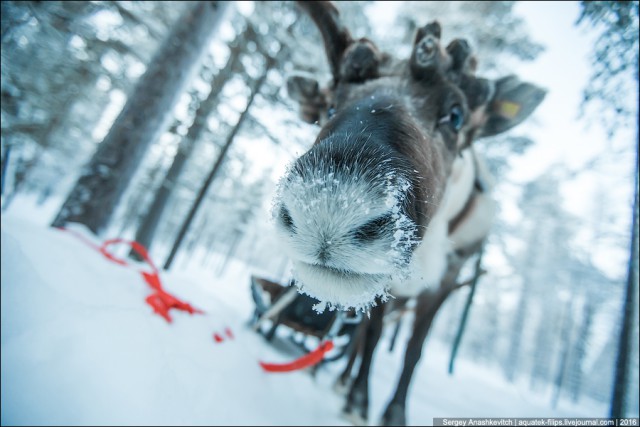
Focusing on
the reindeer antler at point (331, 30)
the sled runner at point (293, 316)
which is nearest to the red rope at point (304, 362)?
the sled runner at point (293, 316)

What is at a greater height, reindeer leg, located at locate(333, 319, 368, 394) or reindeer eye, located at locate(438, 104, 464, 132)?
reindeer eye, located at locate(438, 104, 464, 132)

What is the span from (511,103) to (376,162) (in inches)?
97.1

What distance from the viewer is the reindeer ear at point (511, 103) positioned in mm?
2770

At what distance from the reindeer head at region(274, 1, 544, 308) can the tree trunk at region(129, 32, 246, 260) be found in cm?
743

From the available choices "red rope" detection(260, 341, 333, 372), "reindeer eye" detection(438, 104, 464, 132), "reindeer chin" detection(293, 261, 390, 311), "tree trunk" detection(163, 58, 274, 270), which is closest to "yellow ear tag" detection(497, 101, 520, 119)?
"reindeer eye" detection(438, 104, 464, 132)

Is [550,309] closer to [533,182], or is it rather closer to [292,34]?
[533,182]

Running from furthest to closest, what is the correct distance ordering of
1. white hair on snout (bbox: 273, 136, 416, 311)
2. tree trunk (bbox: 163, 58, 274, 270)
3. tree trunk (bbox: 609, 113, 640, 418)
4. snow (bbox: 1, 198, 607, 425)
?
tree trunk (bbox: 163, 58, 274, 270) < tree trunk (bbox: 609, 113, 640, 418) < snow (bbox: 1, 198, 607, 425) < white hair on snout (bbox: 273, 136, 416, 311)

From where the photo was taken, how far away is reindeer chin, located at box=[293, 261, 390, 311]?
48.8 inches

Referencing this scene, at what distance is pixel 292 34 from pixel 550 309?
139ft

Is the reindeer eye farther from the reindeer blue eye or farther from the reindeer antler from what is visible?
the reindeer antler

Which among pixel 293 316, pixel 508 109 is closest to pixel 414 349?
pixel 293 316

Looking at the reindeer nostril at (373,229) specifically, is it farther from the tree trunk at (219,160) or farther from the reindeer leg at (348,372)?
the tree trunk at (219,160)

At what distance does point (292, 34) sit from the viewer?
25.6 ft

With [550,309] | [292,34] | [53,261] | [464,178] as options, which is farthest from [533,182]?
[550,309]
